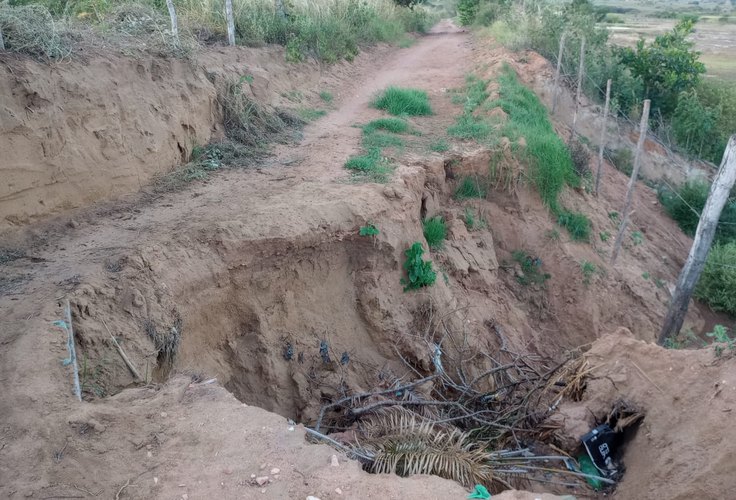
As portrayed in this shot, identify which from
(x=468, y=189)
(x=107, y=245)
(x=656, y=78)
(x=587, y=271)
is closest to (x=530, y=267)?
(x=587, y=271)

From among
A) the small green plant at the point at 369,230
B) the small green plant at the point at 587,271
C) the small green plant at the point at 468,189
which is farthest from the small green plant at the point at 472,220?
the small green plant at the point at 369,230

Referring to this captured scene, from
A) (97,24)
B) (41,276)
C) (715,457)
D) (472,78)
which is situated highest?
(97,24)

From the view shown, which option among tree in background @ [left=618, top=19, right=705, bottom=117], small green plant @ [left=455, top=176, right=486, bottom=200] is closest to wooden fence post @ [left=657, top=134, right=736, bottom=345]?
small green plant @ [left=455, top=176, right=486, bottom=200]

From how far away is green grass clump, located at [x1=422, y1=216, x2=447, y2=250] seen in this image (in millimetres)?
6895

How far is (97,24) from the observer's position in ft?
22.3

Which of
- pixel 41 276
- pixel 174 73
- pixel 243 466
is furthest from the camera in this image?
pixel 174 73

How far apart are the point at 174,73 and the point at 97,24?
119 centimetres

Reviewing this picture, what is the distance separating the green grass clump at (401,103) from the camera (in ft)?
30.7

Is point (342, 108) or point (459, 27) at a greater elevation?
point (459, 27)

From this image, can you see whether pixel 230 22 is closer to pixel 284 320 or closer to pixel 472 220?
pixel 472 220

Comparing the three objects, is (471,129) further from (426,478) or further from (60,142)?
(426,478)

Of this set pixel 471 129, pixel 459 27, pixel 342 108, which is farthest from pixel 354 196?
pixel 459 27

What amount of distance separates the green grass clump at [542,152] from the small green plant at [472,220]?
113 cm

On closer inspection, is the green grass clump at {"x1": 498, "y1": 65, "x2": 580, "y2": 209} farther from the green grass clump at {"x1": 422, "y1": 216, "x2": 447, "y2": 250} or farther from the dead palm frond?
the dead palm frond
